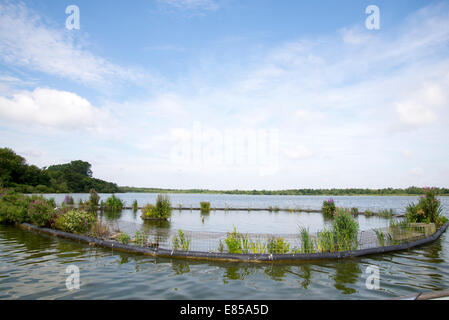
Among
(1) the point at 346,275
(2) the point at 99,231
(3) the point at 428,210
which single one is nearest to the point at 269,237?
(1) the point at 346,275

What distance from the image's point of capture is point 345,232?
10.8m

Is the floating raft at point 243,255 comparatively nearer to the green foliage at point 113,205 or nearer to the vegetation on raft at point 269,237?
the vegetation on raft at point 269,237

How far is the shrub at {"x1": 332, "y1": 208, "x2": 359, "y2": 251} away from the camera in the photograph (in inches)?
416

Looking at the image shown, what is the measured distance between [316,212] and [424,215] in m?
19.0

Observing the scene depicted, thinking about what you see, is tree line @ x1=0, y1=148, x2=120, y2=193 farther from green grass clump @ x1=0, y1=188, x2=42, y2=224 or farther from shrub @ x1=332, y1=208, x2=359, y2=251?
shrub @ x1=332, y1=208, x2=359, y2=251

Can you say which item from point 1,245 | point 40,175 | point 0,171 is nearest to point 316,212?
point 1,245

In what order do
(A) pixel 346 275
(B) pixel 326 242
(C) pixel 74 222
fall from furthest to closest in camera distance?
(C) pixel 74 222, (B) pixel 326 242, (A) pixel 346 275

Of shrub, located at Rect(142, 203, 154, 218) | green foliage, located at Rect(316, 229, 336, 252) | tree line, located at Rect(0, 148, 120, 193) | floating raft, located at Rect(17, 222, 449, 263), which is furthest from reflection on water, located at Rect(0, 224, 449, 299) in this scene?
tree line, located at Rect(0, 148, 120, 193)

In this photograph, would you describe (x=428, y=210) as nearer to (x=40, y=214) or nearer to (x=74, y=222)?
(x=74, y=222)

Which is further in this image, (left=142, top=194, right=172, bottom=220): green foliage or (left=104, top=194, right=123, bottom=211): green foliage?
(left=104, top=194, right=123, bottom=211): green foliage

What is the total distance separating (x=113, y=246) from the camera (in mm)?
11211
